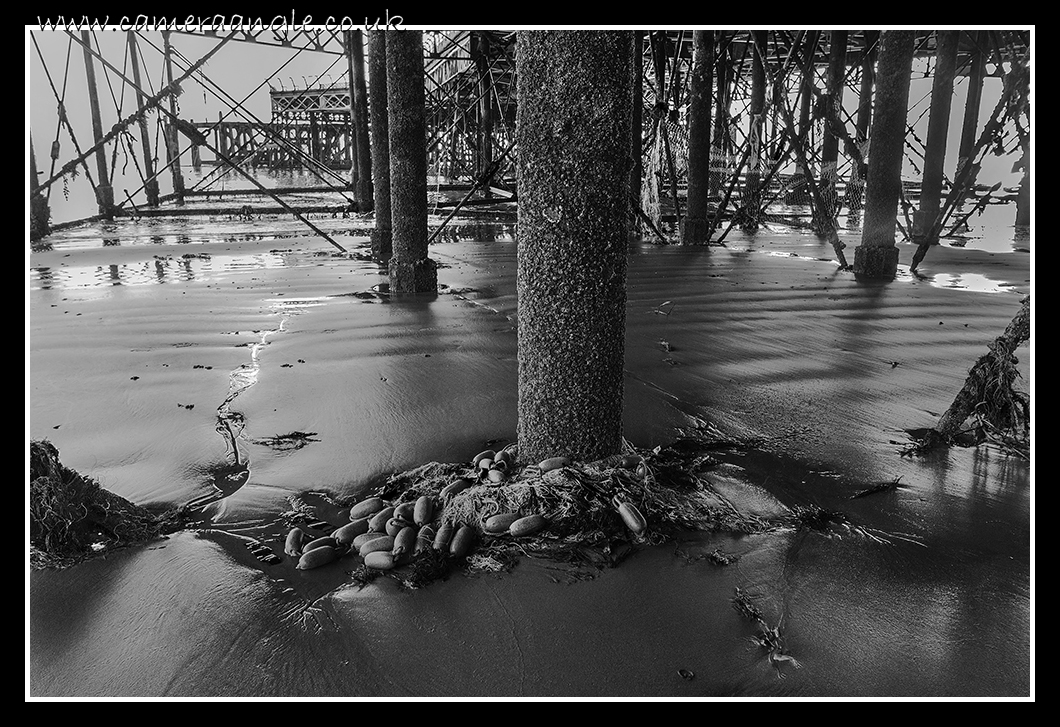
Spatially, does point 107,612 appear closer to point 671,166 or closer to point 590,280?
point 590,280

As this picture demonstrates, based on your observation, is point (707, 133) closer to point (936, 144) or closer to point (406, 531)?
point (936, 144)

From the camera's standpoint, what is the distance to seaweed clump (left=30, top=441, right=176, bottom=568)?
2.68m

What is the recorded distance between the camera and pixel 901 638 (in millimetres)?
2318

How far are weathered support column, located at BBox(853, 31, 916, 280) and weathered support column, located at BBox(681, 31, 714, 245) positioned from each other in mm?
2791

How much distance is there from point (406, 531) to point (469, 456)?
0.95m

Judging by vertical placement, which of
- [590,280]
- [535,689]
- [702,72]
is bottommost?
[535,689]

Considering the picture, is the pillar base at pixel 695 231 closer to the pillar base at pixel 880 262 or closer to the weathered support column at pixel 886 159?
the weathered support column at pixel 886 159

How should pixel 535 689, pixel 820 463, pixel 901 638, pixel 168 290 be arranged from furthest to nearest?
pixel 168 290, pixel 820 463, pixel 901 638, pixel 535 689

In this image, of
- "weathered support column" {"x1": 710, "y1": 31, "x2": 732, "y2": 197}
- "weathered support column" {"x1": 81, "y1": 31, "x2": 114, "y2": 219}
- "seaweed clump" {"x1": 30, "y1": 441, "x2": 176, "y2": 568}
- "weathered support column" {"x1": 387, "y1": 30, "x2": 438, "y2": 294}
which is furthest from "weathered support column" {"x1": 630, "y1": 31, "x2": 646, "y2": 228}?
"weathered support column" {"x1": 81, "y1": 31, "x2": 114, "y2": 219}

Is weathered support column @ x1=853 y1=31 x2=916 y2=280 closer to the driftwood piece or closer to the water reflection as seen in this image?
the driftwood piece

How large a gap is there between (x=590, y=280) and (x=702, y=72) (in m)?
9.36

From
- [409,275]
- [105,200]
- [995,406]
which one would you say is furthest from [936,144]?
[105,200]
